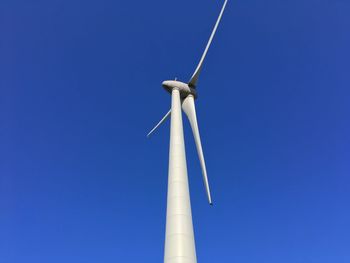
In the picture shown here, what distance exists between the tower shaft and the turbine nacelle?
792 centimetres

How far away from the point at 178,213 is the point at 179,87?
560 inches

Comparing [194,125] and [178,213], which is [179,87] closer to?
[194,125]

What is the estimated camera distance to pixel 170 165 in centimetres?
2045

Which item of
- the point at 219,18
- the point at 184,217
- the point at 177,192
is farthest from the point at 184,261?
the point at 219,18

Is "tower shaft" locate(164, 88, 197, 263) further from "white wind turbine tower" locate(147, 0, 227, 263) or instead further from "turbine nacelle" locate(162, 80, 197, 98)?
"turbine nacelle" locate(162, 80, 197, 98)

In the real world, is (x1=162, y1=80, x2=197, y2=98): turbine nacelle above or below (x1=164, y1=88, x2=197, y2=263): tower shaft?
above

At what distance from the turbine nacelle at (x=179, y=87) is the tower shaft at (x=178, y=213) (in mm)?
7919

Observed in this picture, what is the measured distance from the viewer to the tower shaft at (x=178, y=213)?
640 inches

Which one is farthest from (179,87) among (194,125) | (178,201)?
(178,201)

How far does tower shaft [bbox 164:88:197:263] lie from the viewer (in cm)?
1627

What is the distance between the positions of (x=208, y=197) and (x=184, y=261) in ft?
24.1

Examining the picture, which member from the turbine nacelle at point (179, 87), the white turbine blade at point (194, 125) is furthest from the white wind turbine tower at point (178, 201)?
the turbine nacelle at point (179, 87)

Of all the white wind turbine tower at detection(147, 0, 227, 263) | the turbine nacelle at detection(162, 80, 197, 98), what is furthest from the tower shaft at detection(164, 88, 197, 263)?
the turbine nacelle at detection(162, 80, 197, 98)

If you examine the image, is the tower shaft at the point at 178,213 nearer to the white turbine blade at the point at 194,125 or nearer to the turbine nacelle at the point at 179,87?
the white turbine blade at the point at 194,125
